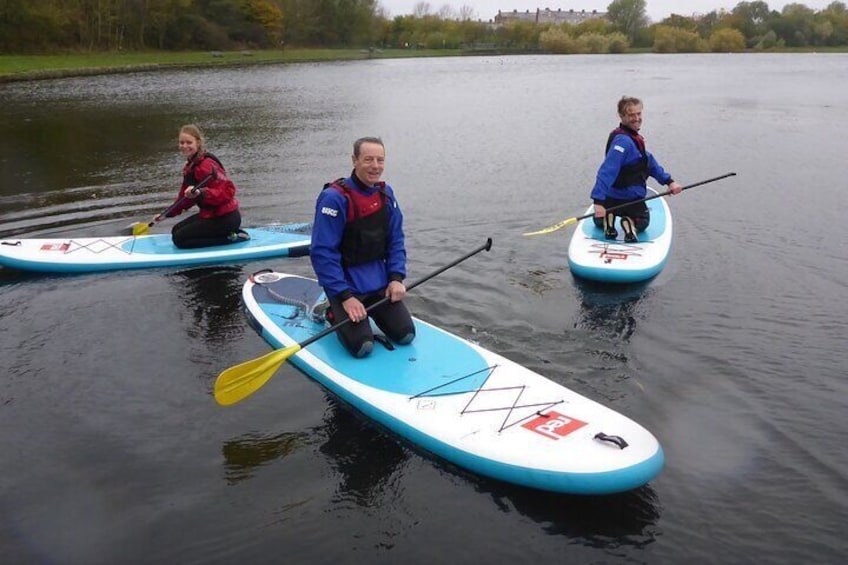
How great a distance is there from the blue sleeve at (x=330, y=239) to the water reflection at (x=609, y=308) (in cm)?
287

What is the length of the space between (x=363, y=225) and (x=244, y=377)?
155 cm

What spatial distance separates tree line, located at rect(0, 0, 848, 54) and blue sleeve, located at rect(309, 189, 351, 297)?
50135mm

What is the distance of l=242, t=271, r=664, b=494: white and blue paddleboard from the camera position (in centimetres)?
437

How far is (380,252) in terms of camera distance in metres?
6.03

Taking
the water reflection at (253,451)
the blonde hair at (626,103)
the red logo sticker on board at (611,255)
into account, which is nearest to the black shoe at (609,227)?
the red logo sticker on board at (611,255)

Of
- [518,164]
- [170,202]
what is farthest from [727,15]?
[170,202]

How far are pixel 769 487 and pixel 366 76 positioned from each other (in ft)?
148

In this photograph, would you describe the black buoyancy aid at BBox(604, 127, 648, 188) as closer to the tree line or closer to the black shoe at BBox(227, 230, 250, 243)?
the black shoe at BBox(227, 230, 250, 243)

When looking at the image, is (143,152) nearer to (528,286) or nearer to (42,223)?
(42,223)

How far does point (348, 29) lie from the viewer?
84.6 metres

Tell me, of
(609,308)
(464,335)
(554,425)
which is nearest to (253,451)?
(554,425)

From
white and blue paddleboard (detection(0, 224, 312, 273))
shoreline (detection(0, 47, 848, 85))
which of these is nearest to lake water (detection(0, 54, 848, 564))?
white and blue paddleboard (detection(0, 224, 312, 273))

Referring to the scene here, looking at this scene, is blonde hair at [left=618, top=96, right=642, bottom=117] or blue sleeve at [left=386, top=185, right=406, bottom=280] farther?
blonde hair at [left=618, top=96, right=642, bottom=117]

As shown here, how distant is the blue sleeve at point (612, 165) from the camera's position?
8844 millimetres
